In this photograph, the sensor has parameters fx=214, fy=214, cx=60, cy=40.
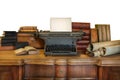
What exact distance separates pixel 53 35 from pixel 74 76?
0.50 m

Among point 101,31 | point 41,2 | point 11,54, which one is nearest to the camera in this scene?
point 11,54

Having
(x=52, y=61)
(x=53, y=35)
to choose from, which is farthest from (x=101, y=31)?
(x=52, y=61)

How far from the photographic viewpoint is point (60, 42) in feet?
7.88

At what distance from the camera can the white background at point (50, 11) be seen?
107 inches

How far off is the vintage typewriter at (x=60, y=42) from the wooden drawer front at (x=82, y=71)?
0.58 ft

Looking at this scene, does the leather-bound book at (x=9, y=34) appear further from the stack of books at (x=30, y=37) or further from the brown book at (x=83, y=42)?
the brown book at (x=83, y=42)

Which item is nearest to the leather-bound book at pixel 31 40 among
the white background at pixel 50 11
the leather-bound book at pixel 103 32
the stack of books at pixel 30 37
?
the stack of books at pixel 30 37

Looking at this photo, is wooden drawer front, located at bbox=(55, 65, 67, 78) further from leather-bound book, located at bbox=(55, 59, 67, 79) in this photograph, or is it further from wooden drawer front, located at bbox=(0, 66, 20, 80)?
wooden drawer front, located at bbox=(0, 66, 20, 80)

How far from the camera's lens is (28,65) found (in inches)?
85.7

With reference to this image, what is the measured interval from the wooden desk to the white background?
670 mm

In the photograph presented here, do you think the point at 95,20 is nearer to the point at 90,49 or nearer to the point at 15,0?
the point at 90,49

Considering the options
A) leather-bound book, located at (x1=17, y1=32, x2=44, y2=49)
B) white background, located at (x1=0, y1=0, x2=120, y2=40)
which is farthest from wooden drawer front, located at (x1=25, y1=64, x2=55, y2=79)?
white background, located at (x1=0, y1=0, x2=120, y2=40)

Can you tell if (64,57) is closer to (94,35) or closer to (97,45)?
(97,45)

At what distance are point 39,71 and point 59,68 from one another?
0.68 ft
